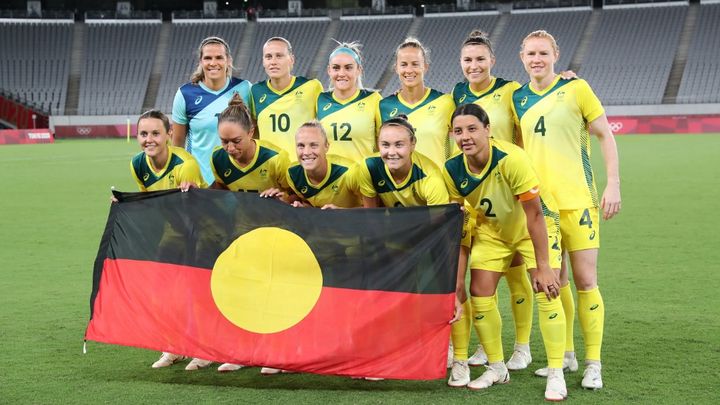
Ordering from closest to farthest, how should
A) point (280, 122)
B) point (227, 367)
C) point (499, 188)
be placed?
point (499, 188) → point (227, 367) → point (280, 122)

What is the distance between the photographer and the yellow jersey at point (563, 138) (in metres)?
4.74

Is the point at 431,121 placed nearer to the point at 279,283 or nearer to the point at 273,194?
the point at 273,194

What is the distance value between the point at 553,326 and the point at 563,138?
42.8 inches

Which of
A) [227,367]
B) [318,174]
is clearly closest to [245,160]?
[318,174]

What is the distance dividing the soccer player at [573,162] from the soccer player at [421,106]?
2.01 feet

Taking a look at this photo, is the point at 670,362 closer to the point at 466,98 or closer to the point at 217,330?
the point at 466,98

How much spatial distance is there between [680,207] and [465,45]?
315 inches

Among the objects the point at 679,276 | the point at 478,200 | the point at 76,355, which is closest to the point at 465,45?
the point at 478,200

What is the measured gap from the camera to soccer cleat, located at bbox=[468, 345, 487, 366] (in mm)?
5188

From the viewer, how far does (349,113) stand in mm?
5422

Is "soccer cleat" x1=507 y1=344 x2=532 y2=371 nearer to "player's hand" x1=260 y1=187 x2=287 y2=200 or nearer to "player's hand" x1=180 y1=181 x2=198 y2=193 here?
"player's hand" x1=260 y1=187 x2=287 y2=200

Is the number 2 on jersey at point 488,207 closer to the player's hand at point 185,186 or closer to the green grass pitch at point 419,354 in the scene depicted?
the green grass pitch at point 419,354

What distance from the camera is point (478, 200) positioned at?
4.60 meters

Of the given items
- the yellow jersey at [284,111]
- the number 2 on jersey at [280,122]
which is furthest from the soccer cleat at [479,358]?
the number 2 on jersey at [280,122]
